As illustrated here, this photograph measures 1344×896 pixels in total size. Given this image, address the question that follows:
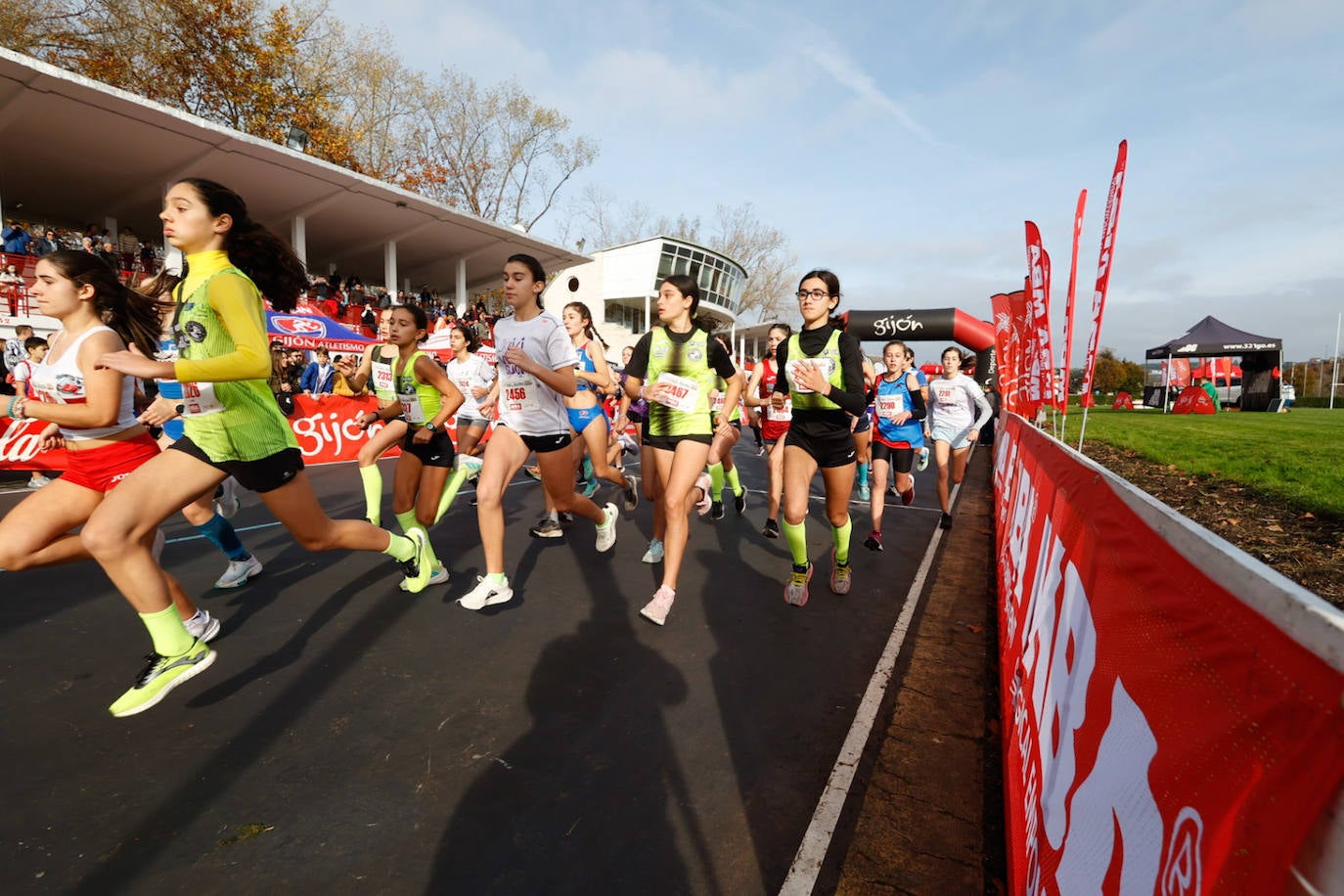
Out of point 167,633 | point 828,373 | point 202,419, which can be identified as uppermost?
point 828,373

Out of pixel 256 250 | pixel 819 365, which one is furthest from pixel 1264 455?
pixel 256 250

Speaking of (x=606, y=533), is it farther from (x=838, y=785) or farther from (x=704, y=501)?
(x=838, y=785)

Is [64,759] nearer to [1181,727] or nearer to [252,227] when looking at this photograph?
[252,227]

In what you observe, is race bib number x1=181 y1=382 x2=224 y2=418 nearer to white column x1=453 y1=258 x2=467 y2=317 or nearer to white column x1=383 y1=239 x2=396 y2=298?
white column x1=383 y1=239 x2=396 y2=298

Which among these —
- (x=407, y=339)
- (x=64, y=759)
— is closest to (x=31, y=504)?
(x=64, y=759)

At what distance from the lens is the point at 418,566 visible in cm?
410

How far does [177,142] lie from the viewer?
1546cm

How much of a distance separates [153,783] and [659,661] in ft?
6.66

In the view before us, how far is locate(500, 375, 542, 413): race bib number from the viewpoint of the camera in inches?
160

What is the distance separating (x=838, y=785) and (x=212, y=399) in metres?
2.95

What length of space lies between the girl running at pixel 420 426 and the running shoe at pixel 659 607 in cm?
161

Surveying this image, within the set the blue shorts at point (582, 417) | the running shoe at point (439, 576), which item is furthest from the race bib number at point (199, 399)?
the blue shorts at point (582, 417)

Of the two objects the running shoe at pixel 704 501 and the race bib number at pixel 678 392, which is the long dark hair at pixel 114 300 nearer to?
the race bib number at pixel 678 392

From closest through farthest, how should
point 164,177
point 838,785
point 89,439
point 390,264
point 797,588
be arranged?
1. point 838,785
2. point 89,439
3. point 797,588
4. point 164,177
5. point 390,264
